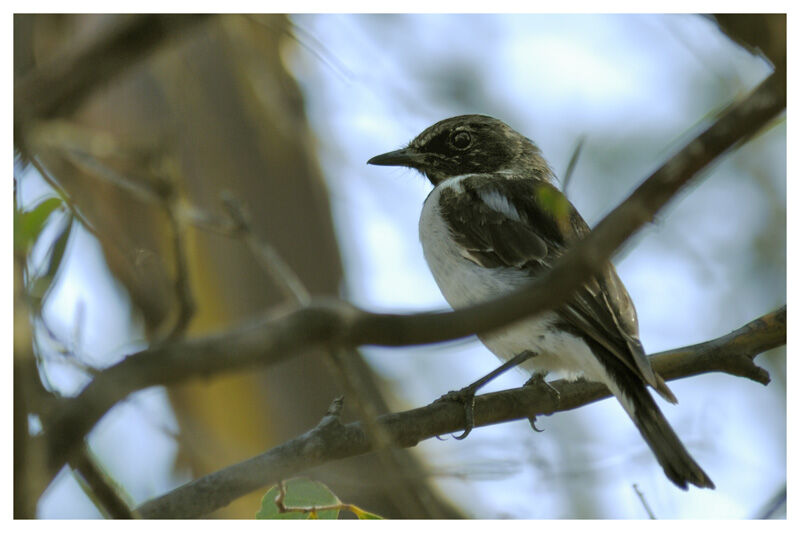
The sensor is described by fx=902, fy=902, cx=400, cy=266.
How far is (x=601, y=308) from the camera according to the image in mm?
3262

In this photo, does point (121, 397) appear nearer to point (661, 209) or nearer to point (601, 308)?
point (661, 209)

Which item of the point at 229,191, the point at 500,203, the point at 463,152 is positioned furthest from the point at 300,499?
the point at 229,191

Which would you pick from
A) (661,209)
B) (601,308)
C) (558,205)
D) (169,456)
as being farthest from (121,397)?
(169,456)

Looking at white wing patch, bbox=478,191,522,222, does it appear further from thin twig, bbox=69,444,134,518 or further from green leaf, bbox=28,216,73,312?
thin twig, bbox=69,444,134,518

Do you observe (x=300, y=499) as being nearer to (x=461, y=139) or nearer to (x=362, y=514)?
(x=362, y=514)

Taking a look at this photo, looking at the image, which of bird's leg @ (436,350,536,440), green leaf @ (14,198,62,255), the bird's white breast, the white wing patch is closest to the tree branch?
green leaf @ (14,198,62,255)

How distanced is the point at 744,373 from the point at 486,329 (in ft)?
7.77

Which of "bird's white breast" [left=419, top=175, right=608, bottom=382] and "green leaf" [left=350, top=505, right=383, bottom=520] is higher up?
"bird's white breast" [left=419, top=175, right=608, bottom=382]

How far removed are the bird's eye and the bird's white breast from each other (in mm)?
606

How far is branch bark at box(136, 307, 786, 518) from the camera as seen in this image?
2.60 m

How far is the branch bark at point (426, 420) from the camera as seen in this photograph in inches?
102

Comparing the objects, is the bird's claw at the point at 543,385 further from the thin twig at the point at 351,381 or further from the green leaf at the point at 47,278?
the green leaf at the point at 47,278

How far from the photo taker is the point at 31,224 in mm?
2740
